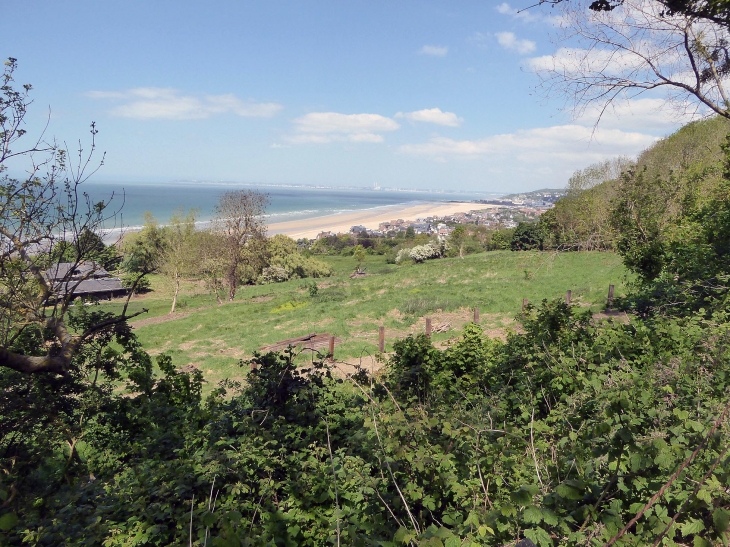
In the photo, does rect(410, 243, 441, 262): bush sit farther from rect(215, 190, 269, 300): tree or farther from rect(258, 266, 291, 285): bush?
rect(215, 190, 269, 300): tree

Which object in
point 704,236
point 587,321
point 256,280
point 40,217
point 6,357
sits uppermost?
point 40,217

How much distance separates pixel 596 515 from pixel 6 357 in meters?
4.64

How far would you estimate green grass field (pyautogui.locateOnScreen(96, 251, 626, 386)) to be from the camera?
17781 mm

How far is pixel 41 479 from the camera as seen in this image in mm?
5430

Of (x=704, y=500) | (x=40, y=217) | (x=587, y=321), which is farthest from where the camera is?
(x=587, y=321)

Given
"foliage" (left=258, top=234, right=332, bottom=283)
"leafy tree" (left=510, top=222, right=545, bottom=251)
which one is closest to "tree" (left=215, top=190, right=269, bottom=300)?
"foliage" (left=258, top=234, right=332, bottom=283)

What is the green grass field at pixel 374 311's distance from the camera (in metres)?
17.8

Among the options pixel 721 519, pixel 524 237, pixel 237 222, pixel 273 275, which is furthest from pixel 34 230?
pixel 524 237

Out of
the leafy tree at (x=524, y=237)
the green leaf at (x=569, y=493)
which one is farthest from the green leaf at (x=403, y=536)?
the leafy tree at (x=524, y=237)

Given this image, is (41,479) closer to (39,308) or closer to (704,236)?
(39,308)

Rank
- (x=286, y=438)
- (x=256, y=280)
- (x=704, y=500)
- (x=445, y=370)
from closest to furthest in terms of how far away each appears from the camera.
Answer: (x=704, y=500) < (x=286, y=438) < (x=445, y=370) < (x=256, y=280)

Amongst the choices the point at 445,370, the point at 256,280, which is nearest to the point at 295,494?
the point at 445,370

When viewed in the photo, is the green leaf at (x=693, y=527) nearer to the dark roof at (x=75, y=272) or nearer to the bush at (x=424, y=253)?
the dark roof at (x=75, y=272)

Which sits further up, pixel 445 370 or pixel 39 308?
pixel 39 308
